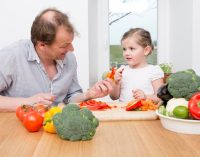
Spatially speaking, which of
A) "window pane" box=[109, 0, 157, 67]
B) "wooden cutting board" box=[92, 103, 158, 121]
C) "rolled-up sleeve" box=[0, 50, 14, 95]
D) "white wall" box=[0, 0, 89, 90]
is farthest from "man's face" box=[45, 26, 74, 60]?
"window pane" box=[109, 0, 157, 67]

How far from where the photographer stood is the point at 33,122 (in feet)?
3.82

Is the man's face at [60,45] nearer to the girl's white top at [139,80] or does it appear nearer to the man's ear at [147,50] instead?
the girl's white top at [139,80]

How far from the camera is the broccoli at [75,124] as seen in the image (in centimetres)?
102

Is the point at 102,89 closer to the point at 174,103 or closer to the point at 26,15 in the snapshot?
the point at 174,103

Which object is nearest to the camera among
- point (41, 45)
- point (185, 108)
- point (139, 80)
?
point (185, 108)

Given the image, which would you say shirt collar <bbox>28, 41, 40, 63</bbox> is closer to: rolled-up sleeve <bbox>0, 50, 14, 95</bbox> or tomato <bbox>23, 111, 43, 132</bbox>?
rolled-up sleeve <bbox>0, 50, 14, 95</bbox>

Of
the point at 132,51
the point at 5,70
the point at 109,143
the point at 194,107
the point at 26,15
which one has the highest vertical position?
the point at 26,15

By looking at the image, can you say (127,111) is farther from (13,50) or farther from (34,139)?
(13,50)

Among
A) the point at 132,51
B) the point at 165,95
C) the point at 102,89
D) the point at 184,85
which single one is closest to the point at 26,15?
the point at 132,51

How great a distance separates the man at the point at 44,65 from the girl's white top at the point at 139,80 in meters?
0.44

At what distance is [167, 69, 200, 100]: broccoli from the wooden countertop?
0.15 m

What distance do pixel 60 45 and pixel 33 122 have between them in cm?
73

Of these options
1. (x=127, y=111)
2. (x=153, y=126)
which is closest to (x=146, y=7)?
(x=127, y=111)

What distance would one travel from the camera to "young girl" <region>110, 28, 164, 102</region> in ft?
7.75
